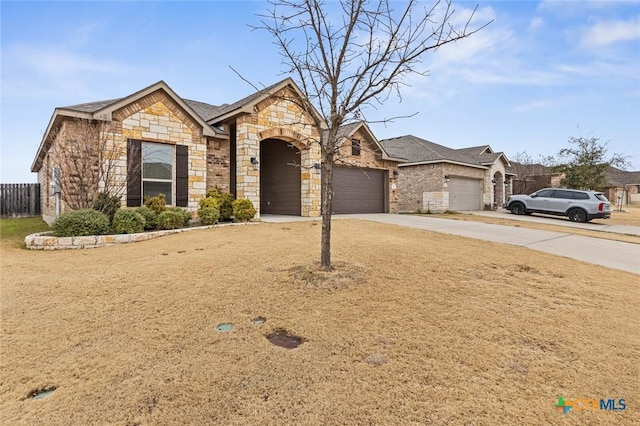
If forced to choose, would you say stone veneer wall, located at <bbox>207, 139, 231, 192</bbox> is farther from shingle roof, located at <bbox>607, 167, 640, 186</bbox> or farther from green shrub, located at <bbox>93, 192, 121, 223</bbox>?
shingle roof, located at <bbox>607, 167, 640, 186</bbox>

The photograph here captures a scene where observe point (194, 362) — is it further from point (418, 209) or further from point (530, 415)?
point (418, 209)

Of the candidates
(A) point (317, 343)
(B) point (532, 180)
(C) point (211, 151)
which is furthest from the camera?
(B) point (532, 180)

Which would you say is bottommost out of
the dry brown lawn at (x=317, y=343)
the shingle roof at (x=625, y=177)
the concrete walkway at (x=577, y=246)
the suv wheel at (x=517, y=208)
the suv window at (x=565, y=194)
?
the dry brown lawn at (x=317, y=343)

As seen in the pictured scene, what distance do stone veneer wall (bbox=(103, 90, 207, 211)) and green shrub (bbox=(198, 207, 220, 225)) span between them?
3.35 feet

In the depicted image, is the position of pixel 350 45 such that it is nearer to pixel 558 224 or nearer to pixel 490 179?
pixel 558 224

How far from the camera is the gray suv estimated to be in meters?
15.6

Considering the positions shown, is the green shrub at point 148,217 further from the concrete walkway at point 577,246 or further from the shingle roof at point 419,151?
the shingle roof at point 419,151

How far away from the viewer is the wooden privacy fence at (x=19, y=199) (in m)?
16.6

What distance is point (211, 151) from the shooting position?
39.5 ft

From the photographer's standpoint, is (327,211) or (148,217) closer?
(327,211)

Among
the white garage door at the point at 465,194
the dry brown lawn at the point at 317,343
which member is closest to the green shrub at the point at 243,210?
the dry brown lawn at the point at 317,343

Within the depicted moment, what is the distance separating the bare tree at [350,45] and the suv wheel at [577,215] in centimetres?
1617

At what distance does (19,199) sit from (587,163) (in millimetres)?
38540

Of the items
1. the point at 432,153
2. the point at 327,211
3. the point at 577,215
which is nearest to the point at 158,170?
the point at 327,211
